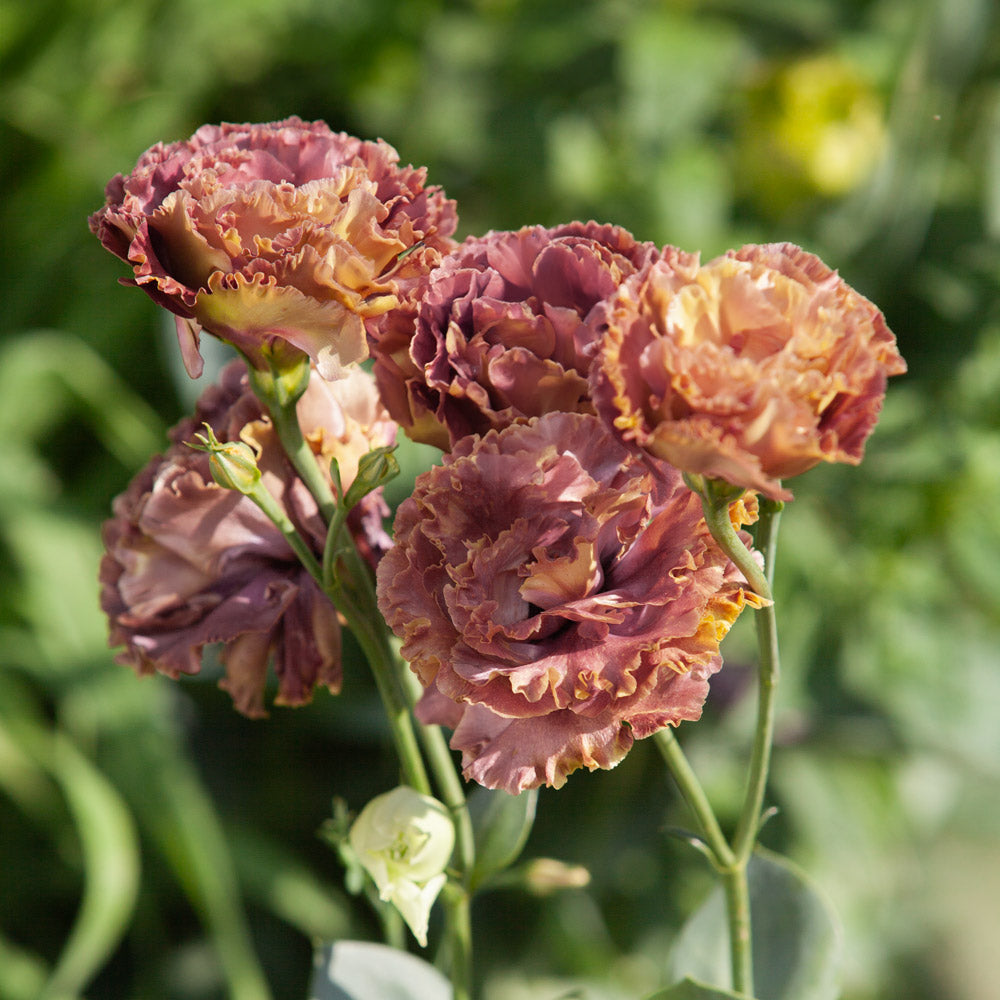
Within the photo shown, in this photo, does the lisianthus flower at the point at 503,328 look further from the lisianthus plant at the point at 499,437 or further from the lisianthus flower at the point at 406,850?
the lisianthus flower at the point at 406,850

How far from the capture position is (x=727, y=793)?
0.82 m

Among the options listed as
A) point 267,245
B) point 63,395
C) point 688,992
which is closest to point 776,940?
point 688,992

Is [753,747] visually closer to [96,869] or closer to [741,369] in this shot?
[741,369]

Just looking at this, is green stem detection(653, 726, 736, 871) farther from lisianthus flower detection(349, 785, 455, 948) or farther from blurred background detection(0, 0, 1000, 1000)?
blurred background detection(0, 0, 1000, 1000)

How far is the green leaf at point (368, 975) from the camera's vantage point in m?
0.36

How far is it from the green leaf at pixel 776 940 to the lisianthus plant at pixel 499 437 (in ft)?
0.16

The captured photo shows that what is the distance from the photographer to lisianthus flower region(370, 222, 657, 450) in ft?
0.87

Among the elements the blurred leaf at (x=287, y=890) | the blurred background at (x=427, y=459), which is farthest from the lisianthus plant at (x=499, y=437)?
the blurred leaf at (x=287, y=890)

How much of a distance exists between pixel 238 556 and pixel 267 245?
0.35 ft

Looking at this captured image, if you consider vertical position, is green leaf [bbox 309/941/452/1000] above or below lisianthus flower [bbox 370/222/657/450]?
below

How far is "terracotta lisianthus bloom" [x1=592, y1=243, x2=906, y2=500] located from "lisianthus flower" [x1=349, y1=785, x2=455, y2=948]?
0.13 meters

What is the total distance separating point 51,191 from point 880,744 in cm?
83

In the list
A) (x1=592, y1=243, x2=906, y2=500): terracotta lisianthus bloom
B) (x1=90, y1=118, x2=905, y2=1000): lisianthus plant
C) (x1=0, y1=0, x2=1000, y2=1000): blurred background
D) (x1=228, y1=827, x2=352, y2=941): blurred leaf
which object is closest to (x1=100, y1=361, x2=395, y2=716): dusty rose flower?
(x1=90, y1=118, x2=905, y2=1000): lisianthus plant

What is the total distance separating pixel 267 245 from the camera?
262mm
